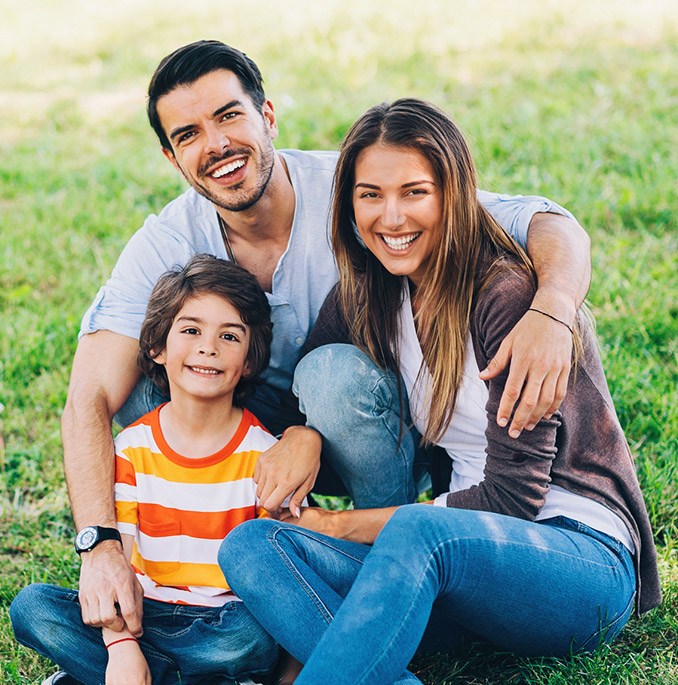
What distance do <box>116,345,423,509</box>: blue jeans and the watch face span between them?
706 millimetres

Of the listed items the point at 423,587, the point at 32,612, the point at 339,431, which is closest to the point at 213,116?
the point at 339,431

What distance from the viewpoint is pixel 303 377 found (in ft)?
10.0

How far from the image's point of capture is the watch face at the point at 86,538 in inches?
111

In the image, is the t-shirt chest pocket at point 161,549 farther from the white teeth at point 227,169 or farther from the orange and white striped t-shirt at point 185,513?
the white teeth at point 227,169

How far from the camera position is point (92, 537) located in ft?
9.30

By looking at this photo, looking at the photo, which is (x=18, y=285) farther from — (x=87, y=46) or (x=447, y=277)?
(x=87, y=46)

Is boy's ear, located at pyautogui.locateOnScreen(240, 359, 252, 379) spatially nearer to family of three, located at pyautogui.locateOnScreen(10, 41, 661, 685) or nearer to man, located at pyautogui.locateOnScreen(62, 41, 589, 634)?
family of three, located at pyautogui.locateOnScreen(10, 41, 661, 685)

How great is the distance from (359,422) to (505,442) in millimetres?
543

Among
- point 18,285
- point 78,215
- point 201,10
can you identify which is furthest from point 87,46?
point 18,285

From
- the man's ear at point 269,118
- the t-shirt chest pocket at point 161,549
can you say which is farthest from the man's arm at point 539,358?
the man's ear at point 269,118

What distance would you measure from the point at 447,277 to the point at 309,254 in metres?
0.77

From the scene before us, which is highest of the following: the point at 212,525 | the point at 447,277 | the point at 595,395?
the point at 447,277

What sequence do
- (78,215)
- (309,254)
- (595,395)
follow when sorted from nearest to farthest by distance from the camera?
(595,395), (309,254), (78,215)

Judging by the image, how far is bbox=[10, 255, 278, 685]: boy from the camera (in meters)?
2.78
